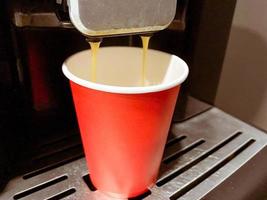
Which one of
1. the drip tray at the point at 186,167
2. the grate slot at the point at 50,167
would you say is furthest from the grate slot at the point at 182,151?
the grate slot at the point at 50,167

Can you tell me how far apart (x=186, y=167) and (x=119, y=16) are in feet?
0.65

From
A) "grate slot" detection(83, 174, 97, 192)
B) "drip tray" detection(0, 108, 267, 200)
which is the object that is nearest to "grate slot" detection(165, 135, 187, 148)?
"drip tray" detection(0, 108, 267, 200)

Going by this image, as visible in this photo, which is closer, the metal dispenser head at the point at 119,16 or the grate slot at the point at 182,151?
the metal dispenser head at the point at 119,16

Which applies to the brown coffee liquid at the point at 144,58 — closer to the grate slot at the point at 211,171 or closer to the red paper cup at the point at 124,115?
the red paper cup at the point at 124,115

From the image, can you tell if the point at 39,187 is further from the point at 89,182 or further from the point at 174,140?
the point at 174,140

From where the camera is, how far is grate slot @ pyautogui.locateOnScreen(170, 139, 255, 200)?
33 cm

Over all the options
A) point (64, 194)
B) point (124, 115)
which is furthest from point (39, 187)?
point (124, 115)

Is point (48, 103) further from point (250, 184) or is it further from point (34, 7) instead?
point (250, 184)

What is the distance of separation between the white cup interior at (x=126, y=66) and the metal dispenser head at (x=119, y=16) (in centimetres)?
6

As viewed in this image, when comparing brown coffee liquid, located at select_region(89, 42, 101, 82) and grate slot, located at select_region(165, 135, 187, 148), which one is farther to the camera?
grate slot, located at select_region(165, 135, 187, 148)

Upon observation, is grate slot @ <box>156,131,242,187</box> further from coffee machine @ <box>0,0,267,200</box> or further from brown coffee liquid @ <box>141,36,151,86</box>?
brown coffee liquid @ <box>141,36,151,86</box>

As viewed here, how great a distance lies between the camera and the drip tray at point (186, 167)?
325 mm

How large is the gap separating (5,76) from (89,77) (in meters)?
0.09

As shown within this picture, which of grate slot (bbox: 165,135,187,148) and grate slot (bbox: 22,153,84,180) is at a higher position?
grate slot (bbox: 165,135,187,148)
